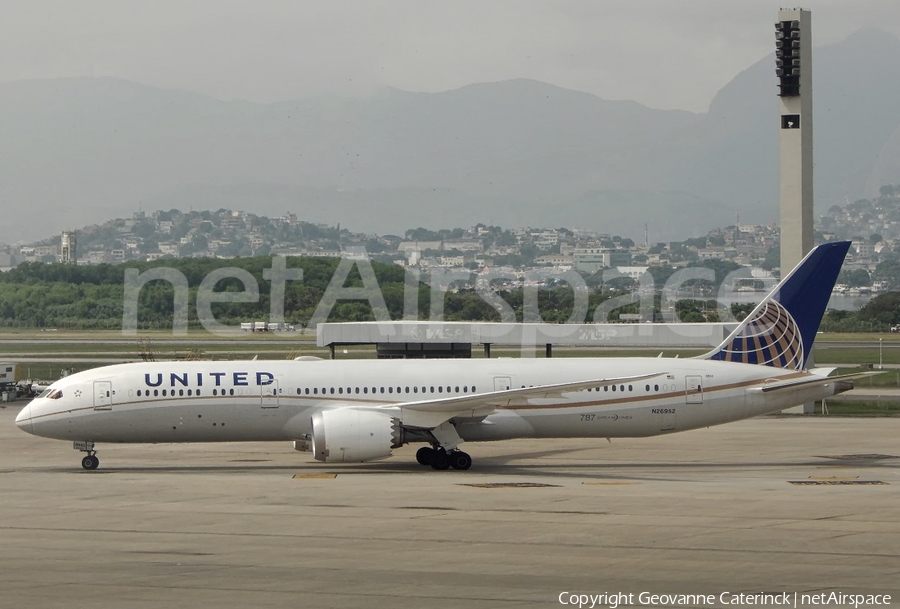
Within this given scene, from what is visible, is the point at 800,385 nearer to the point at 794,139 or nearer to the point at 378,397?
the point at 378,397

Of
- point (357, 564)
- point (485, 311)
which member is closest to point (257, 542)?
point (357, 564)

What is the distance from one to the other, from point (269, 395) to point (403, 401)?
4.13 metres

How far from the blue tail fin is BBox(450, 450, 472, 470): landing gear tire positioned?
9.33 m

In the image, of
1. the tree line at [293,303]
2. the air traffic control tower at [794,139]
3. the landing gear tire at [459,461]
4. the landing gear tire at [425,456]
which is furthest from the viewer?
the tree line at [293,303]

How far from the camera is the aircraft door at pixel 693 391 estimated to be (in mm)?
39031

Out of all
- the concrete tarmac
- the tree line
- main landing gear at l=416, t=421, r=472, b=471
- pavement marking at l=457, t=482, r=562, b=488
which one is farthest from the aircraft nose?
the tree line

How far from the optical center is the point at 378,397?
37.9m

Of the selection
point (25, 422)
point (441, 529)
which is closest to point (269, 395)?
point (25, 422)

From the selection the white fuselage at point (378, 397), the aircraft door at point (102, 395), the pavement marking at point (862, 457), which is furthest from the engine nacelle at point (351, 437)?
the pavement marking at point (862, 457)

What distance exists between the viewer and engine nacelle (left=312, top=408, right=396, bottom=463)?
36.1 meters

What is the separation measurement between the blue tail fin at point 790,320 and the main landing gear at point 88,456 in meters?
20.2

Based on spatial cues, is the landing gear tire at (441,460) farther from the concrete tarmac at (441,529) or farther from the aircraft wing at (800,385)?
the aircraft wing at (800,385)

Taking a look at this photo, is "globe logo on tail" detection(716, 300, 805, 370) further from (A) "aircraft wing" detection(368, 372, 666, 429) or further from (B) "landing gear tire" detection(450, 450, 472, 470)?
(B) "landing gear tire" detection(450, 450, 472, 470)

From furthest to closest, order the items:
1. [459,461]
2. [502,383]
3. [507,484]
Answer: [502,383]
[459,461]
[507,484]
